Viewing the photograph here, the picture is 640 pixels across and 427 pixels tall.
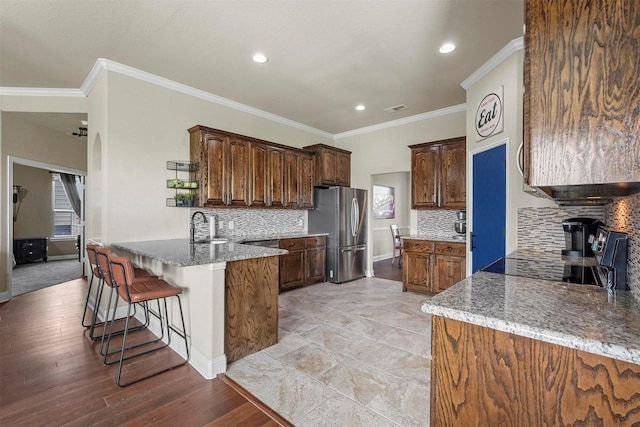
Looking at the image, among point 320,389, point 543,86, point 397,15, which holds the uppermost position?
point 397,15

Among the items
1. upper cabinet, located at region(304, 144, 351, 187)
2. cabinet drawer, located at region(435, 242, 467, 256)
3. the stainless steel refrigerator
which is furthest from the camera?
upper cabinet, located at region(304, 144, 351, 187)

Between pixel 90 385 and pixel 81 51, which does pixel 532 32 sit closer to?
pixel 90 385

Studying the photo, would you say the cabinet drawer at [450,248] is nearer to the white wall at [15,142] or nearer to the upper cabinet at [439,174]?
the upper cabinet at [439,174]

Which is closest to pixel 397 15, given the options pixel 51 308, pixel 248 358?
pixel 248 358

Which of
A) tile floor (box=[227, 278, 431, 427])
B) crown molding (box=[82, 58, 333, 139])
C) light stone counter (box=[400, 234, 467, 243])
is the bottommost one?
tile floor (box=[227, 278, 431, 427])

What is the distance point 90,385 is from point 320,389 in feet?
5.38

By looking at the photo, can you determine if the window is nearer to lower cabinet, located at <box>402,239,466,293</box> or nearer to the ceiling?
the ceiling

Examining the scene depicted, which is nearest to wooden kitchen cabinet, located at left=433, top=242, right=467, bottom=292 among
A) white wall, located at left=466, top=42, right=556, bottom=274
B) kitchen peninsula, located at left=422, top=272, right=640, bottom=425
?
white wall, located at left=466, top=42, right=556, bottom=274

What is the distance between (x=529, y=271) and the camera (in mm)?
1740

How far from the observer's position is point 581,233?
2.31m

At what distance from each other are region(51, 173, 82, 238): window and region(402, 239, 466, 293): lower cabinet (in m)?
8.32

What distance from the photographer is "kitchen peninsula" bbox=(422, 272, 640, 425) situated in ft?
2.58

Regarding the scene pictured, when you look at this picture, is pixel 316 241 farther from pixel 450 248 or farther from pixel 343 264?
pixel 450 248

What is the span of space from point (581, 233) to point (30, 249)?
9941mm
